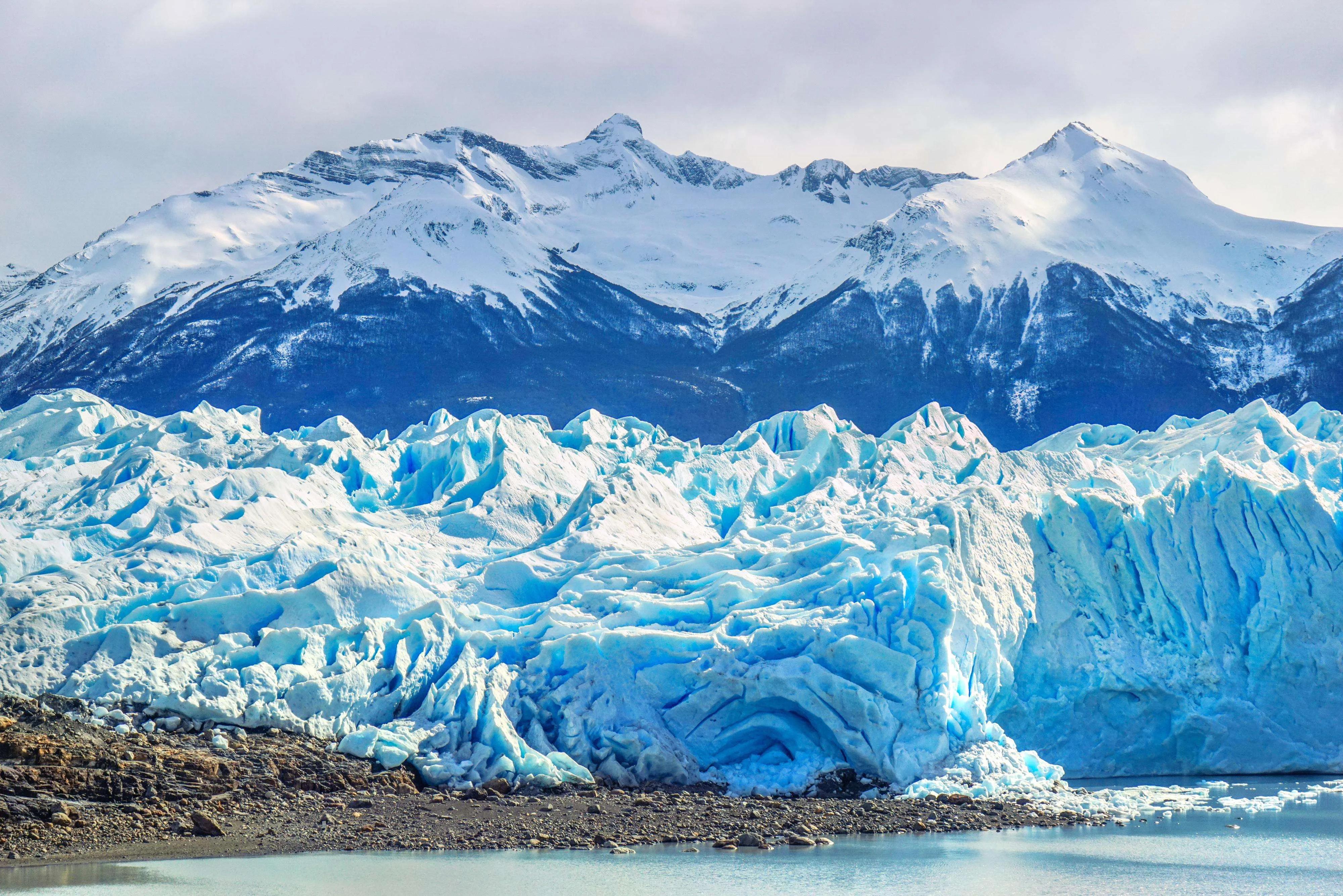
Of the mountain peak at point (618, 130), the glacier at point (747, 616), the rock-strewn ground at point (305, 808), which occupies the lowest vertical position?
the rock-strewn ground at point (305, 808)

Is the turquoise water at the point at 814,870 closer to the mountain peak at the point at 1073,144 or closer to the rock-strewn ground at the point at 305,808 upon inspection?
the rock-strewn ground at the point at 305,808

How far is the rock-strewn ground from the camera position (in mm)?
16250

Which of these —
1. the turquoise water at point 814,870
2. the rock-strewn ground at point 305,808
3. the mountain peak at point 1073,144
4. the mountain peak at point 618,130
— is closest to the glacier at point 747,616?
the rock-strewn ground at point 305,808

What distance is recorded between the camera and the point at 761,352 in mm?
68188

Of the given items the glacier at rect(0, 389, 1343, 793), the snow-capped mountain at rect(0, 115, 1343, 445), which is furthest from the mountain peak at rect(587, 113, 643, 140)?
the glacier at rect(0, 389, 1343, 793)

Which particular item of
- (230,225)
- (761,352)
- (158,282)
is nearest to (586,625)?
(761,352)

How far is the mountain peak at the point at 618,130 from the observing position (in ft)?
372

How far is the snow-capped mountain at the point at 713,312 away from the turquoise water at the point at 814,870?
42.0m

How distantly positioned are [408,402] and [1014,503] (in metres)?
41.6

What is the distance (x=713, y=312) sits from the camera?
77.6 metres

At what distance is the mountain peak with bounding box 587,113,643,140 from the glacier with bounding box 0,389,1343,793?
86350 mm

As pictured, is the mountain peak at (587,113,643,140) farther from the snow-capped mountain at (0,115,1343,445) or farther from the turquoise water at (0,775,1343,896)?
the turquoise water at (0,775,1343,896)

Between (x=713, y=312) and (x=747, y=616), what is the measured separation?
5722 centimetres

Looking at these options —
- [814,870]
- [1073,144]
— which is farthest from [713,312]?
[814,870]
